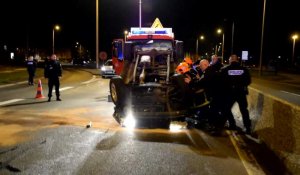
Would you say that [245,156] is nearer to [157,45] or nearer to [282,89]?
[157,45]

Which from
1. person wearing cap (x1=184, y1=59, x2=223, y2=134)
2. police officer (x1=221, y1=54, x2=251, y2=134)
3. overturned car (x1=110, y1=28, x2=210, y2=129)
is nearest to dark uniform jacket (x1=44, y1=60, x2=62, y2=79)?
overturned car (x1=110, y1=28, x2=210, y2=129)

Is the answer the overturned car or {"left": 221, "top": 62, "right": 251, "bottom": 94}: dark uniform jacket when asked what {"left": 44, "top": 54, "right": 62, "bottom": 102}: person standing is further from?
{"left": 221, "top": 62, "right": 251, "bottom": 94}: dark uniform jacket

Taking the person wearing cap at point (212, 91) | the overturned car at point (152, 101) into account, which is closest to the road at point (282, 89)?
the person wearing cap at point (212, 91)

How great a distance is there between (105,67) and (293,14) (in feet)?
172

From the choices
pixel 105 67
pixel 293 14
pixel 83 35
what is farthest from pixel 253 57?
pixel 105 67

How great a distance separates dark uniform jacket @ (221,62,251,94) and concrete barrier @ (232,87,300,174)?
0.51 meters

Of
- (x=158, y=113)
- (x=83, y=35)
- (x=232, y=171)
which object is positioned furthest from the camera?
(x=83, y=35)

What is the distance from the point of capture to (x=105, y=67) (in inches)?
1380

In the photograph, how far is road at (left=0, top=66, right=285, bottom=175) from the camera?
6.71 metres

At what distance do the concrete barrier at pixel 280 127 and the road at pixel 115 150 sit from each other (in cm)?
22

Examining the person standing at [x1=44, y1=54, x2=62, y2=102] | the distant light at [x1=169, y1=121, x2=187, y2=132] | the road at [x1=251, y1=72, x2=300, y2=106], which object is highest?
the person standing at [x1=44, y1=54, x2=62, y2=102]

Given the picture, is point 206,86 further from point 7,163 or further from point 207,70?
point 7,163

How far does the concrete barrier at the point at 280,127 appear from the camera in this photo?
22.1ft

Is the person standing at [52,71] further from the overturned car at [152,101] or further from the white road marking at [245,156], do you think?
the white road marking at [245,156]
